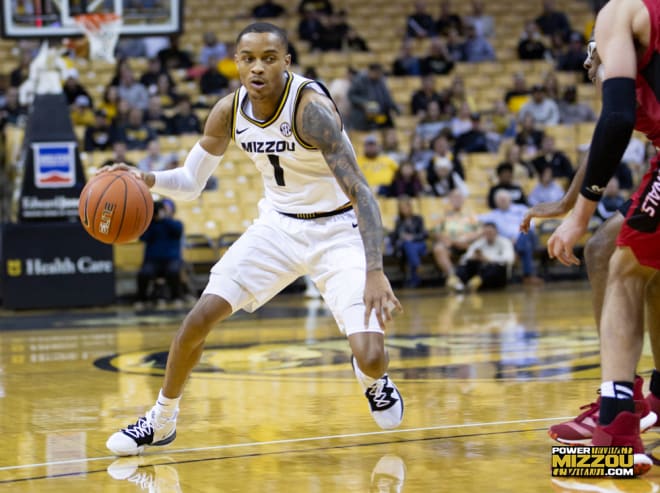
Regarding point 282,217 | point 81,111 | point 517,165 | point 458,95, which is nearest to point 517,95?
point 458,95

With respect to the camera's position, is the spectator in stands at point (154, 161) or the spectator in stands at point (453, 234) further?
the spectator in stands at point (453, 234)

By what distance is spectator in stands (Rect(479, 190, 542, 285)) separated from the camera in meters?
15.3

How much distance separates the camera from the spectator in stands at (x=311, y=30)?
1861cm

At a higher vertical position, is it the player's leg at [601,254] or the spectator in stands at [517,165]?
the player's leg at [601,254]

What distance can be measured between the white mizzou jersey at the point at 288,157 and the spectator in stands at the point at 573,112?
13.7 m

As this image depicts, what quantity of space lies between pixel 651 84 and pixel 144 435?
2512mm

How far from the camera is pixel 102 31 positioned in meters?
13.0

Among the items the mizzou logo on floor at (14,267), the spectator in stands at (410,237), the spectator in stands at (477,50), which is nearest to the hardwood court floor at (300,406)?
the mizzou logo on floor at (14,267)

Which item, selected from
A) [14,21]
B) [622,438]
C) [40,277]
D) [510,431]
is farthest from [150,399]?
[14,21]

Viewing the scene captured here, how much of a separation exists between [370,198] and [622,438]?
1374 mm

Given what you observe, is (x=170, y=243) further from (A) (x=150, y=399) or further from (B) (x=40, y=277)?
(A) (x=150, y=399)

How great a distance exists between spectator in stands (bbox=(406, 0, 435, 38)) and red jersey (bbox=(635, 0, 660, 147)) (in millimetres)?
15479

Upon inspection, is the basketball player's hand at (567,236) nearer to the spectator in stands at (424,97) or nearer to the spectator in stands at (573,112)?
the spectator in stands at (424,97)

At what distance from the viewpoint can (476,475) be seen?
4.38m
